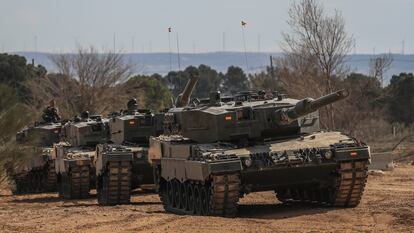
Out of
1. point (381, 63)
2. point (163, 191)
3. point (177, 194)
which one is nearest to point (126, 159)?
point (163, 191)

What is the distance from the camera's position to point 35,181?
3161 centimetres

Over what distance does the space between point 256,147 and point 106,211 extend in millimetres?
3150

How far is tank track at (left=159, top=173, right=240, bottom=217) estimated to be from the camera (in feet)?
49.6

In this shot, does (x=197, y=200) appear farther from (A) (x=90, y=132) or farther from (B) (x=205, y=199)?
(A) (x=90, y=132)

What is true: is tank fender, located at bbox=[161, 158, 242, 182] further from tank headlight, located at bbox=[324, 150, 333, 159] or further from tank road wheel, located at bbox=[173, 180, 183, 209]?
tank headlight, located at bbox=[324, 150, 333, 159]

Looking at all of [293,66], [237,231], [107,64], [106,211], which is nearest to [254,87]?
[107,64]

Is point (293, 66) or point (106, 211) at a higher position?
point (293, 66)

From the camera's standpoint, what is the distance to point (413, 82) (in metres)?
50.6

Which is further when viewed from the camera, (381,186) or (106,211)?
(381,186)

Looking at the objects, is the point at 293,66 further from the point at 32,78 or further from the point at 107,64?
Result: the point at 32,78

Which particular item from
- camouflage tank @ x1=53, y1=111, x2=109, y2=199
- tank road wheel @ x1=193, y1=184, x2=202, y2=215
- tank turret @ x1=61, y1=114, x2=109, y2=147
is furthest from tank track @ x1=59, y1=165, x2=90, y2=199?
tank road wheel @ x1=193, y1=184, x2=202, y2=215

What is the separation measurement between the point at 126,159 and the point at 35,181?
12.2 metres

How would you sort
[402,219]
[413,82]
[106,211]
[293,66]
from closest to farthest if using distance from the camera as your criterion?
[402,219] < [106,211] < [293,66] < [413,82]

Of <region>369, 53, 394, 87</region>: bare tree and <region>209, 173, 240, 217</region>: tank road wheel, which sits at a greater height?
<region>369, 53, 394, 87</region>: bare tree
